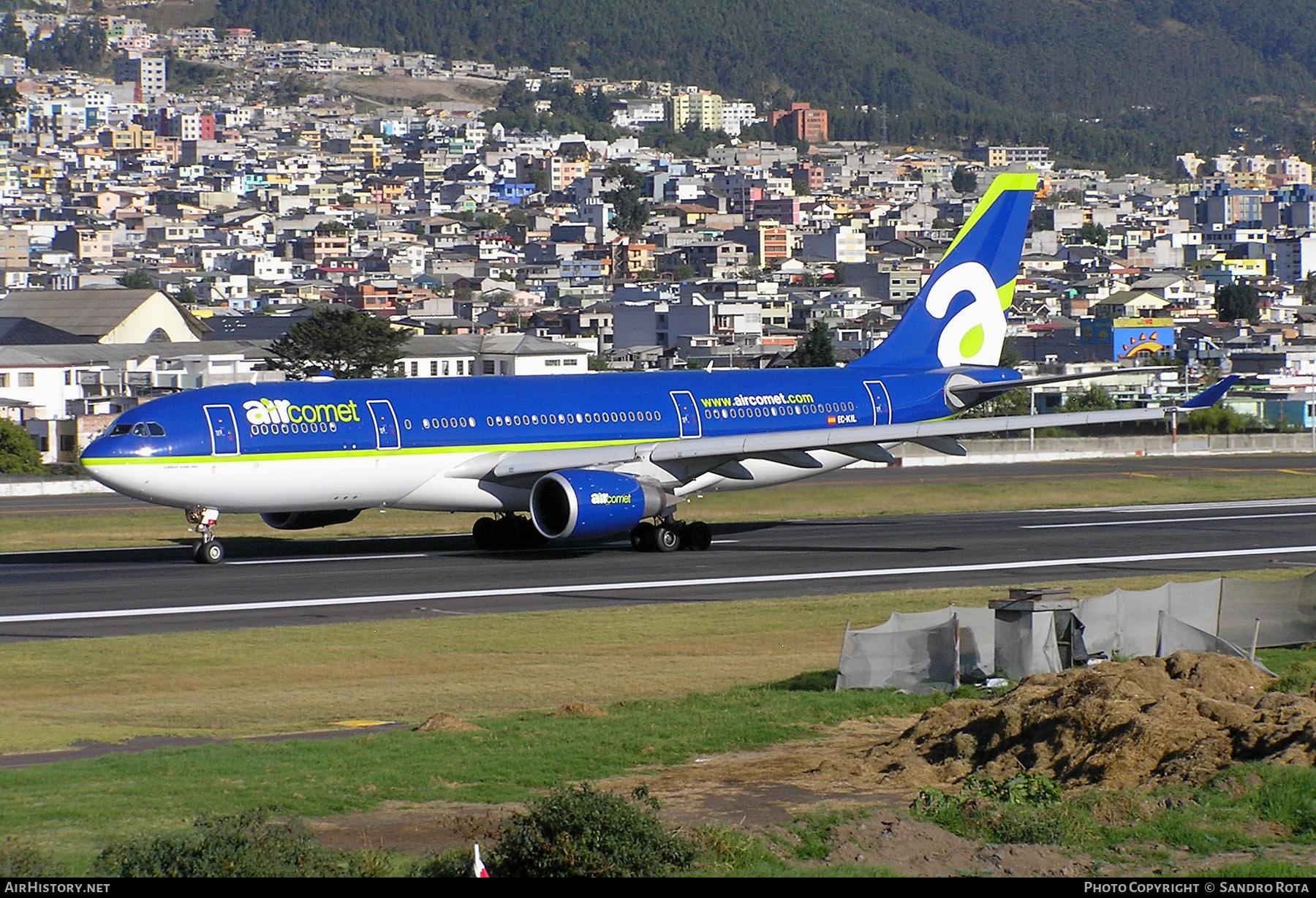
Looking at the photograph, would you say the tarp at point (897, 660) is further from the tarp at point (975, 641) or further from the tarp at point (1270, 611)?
the tarp at point (1270, 611)

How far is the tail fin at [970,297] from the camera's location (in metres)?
53.6

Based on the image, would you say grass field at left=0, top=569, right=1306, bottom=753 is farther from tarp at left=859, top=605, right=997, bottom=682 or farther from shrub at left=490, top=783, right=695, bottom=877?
shrub at left=490, top=783, right=695, bottom=877

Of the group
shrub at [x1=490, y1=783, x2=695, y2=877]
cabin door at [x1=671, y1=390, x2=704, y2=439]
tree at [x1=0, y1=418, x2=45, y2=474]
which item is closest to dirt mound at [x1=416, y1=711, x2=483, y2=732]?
shrub at [x1=490, y1=783, x2=695, y2=877]

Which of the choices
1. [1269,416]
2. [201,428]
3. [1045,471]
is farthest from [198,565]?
[1269,416]

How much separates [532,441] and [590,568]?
4.23 m

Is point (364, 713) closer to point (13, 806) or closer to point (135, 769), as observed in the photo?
point (135, 769)

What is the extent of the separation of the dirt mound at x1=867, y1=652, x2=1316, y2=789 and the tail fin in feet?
108

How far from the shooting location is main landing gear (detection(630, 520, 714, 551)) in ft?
149

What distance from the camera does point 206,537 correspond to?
43094mm

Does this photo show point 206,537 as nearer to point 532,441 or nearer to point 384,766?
point 532,441

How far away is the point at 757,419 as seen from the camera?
48219mm

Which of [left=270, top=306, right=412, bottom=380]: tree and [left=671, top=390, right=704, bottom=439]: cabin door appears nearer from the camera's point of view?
[left=671, top=390, right=704, bottom=439]: cabin door

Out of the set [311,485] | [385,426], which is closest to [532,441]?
[385,426]

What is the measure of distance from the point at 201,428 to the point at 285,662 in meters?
13.2
